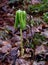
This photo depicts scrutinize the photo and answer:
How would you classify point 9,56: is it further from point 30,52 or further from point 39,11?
point 39,11

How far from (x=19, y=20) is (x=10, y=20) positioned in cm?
124

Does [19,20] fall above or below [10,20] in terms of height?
above

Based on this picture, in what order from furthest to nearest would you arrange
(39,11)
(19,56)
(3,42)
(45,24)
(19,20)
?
(39,11) → (45,24) → (3,42) → (19,56) → (19,20)

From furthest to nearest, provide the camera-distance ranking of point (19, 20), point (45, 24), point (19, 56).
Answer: point (45, 24), point (19, 56), point (19, 20)

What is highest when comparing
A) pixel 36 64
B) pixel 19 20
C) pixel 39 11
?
pixel 19 20

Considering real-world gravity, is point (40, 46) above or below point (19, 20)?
below

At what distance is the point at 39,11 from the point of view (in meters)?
4.26

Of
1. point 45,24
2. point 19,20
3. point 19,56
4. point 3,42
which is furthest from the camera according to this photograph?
point 45,24

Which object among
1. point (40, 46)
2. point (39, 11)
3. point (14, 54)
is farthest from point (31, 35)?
point (39, 11)

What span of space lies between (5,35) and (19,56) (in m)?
0.59

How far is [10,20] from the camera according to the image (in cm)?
393

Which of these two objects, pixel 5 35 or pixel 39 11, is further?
pixel 39 11

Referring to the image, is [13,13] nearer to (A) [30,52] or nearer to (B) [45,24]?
(B) [45,24]

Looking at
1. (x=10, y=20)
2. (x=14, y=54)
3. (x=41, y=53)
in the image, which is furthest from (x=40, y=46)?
(x=10, y=20)
